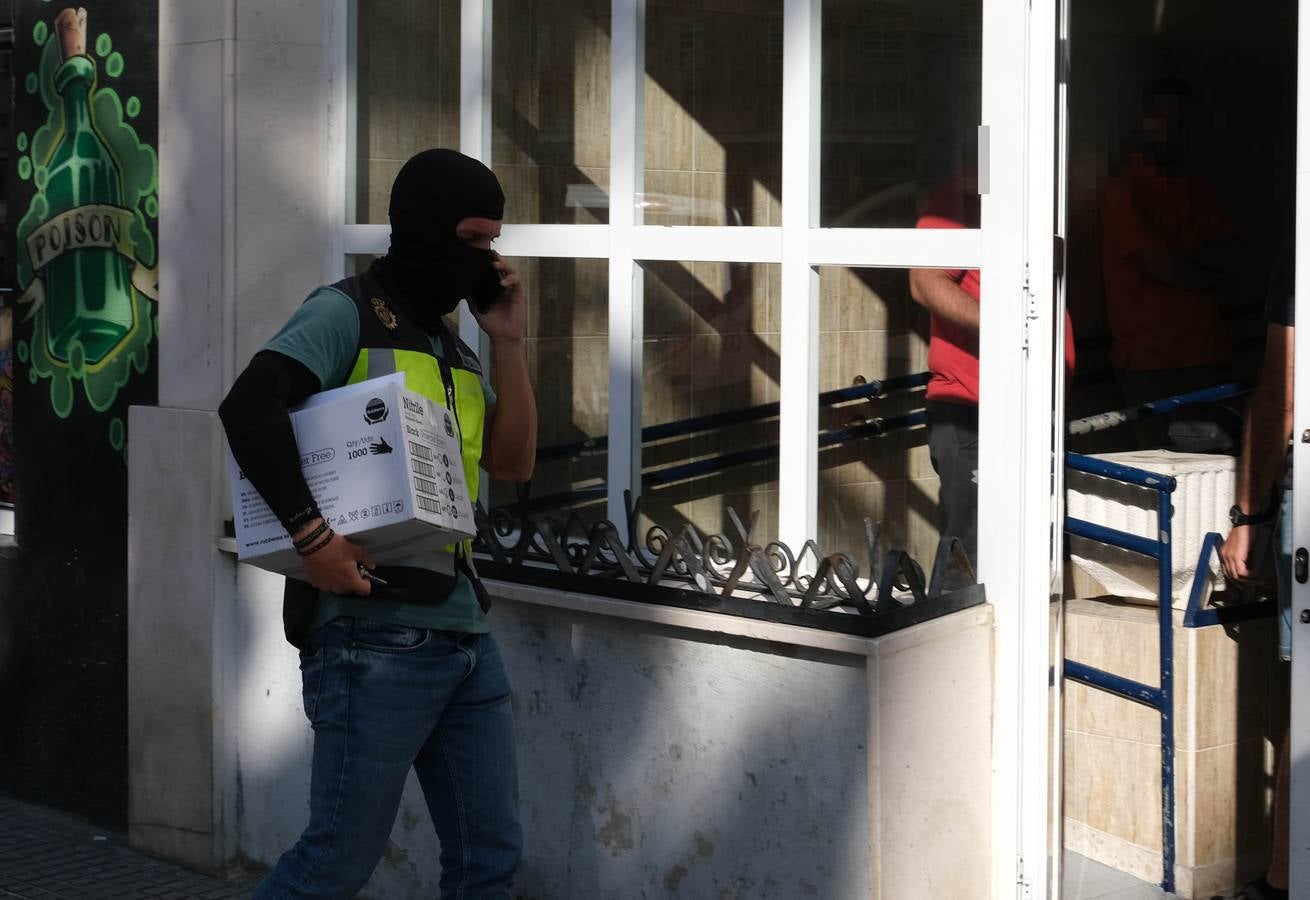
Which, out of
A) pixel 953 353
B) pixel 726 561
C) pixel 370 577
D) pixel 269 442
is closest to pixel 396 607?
pixel 370 577

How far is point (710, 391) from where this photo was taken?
16.1ft

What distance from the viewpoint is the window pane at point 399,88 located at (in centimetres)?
548

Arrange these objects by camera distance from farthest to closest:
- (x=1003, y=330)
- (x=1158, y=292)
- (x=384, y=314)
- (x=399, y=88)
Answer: (x=1158, y=292) < (x=399, y=88) < (x=1003, y=330) < (x=384, y=314)

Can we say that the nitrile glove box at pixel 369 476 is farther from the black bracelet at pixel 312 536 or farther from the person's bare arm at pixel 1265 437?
the person's bare arm at pixel 1265 437

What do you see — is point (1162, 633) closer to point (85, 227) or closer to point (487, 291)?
point (487, 291)

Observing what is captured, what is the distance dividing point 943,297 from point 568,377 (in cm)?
124

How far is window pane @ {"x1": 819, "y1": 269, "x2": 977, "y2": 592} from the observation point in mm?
4438

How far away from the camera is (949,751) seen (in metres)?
4.25

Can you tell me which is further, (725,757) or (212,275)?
(212,275)

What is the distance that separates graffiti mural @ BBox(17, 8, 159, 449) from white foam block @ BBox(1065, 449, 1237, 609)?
9.50 feet

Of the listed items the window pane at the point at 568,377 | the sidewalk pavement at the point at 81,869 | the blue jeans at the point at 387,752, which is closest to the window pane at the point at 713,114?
the window pane at the point at 568,377

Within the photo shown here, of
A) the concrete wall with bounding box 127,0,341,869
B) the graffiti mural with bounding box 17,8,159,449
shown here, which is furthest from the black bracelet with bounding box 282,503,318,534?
the graffiti mural with bounding box 17,8,159,449

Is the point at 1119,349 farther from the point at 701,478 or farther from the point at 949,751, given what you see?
the point at 949,751

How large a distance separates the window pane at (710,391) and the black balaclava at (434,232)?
1.18m
